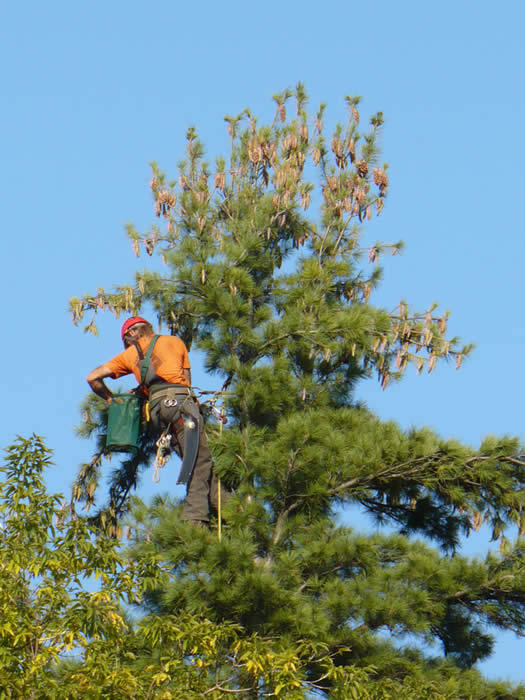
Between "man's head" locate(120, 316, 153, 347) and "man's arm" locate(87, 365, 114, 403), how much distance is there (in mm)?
389

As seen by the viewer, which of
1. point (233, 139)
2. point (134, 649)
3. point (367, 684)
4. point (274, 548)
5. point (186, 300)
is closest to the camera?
point (367, 684)

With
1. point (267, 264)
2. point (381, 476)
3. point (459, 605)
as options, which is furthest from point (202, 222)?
point (459, 605)

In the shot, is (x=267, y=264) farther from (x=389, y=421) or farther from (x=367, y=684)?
(x=367, y=684)

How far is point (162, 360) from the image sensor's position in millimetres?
14695

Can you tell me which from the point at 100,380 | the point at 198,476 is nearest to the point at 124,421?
the point at 100,380

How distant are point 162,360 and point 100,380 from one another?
64 cm

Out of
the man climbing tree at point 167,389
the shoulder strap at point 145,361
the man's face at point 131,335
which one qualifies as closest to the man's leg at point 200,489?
the man climbing tree at point 167,389

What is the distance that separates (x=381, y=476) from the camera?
14.0 meters

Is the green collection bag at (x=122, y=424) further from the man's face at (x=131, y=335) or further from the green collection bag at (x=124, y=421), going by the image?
the man's face at (x=131, y=335)

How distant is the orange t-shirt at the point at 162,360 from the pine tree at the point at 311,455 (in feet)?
1.34

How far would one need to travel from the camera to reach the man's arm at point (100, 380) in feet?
48.2

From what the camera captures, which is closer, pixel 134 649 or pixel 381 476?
pixel 134 649

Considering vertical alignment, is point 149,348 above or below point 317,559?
above

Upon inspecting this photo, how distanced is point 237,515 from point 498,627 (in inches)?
109
